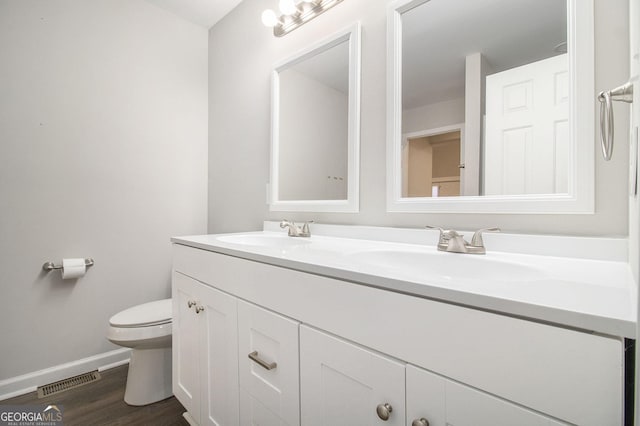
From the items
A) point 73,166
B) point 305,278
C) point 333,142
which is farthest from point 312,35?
point 73,166

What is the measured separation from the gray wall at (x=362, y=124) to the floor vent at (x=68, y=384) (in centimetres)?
113

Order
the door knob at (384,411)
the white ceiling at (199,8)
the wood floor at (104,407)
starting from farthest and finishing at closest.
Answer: the white ceiling at (199,8)
the wood floor at (104,407)
the door knob at (384,411)

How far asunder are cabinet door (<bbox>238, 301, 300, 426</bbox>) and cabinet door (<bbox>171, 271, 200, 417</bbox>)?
1.18 feet

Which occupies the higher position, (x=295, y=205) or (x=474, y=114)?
(x=474, y=114)

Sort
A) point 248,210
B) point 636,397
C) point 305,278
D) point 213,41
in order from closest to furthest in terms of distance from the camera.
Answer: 1. point 636,397
2. point 305,278
3. point 248,210
4. point 213,41

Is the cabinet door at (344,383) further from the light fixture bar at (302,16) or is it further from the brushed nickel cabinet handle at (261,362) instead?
the light fixture bar at (302,16)

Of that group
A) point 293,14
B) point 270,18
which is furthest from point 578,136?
point 270,18

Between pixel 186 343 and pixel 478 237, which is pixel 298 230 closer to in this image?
pixel 186 343

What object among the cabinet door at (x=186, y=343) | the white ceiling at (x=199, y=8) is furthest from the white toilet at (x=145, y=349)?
the white ceiling at (x=199, y=8)

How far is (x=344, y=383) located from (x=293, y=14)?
5.64 feet

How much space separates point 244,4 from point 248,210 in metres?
1.40

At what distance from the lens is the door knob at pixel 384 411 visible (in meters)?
0.55

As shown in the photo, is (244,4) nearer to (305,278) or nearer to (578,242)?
(305,278)

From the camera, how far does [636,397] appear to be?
1.11ft
